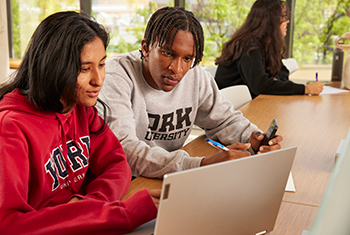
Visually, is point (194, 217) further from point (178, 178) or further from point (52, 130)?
point (52, 130)

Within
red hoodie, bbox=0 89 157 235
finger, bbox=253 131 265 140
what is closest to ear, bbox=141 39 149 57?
red hoodie, bbox=0 89 157 235

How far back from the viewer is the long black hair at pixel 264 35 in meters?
2.26

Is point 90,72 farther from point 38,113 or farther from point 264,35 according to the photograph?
point 264,35

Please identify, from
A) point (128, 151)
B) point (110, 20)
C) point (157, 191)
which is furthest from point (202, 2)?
point (157, 191)

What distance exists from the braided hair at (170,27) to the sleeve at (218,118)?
258mm

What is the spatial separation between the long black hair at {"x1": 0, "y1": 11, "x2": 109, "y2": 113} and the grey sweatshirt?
29 cm

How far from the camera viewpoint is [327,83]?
269 cm

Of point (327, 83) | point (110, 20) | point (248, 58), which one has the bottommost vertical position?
point (327, 83)

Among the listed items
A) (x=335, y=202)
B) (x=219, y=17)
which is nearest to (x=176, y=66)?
(x=335, y=202)

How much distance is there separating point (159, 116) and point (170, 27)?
0.34m

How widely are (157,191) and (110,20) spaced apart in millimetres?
3672

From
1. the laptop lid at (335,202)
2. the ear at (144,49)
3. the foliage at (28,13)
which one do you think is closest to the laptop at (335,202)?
the laptop lid at (335,202)

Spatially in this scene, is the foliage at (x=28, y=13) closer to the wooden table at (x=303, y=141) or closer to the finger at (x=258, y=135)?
the wooden table at (x=303, y=141)

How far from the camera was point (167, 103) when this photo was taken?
128 centimetres
